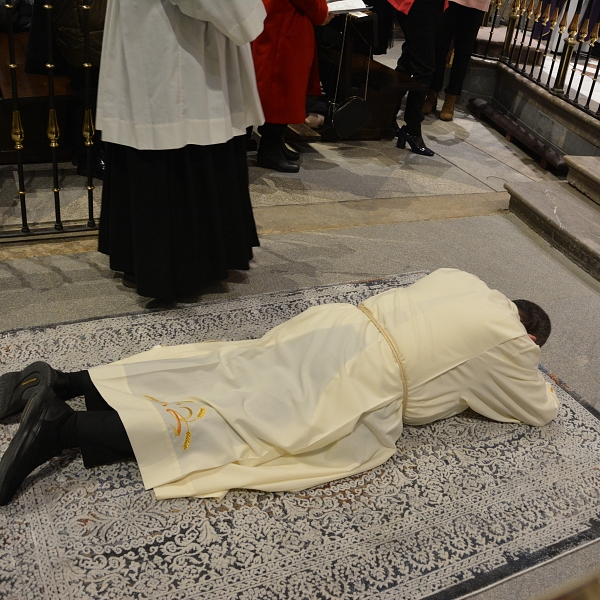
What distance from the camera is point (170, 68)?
2.44m

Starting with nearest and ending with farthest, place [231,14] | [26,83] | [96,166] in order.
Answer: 1. [231,14]
2. [26,83]
3. [96,166]

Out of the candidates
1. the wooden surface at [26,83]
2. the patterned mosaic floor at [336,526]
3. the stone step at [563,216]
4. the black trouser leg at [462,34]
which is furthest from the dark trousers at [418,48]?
the patterned mosaic floor at [336,526]

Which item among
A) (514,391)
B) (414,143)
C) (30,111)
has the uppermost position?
(30,111)

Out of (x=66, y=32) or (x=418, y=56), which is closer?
(x=66, y=32)

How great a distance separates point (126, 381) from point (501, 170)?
152 inches

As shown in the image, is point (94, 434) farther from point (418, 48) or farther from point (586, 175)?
point (418, 48)

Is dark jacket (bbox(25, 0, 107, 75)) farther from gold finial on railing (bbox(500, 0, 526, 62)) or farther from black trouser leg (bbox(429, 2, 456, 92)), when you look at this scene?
gold finial on railing (bbox(500, 0, 526, 62))

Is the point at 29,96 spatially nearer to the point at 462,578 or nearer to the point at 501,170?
the point at 462,578

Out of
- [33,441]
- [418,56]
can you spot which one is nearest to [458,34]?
[418,56]

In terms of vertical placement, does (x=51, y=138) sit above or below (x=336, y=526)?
above

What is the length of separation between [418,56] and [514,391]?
3.37m

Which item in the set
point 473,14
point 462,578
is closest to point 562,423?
point 462,578

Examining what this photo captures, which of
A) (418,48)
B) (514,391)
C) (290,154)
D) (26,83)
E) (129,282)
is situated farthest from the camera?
(418,48)

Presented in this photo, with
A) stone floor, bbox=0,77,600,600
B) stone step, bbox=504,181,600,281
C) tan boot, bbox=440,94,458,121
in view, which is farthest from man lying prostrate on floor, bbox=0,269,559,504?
tan boot, bbox=440,94,458,121
